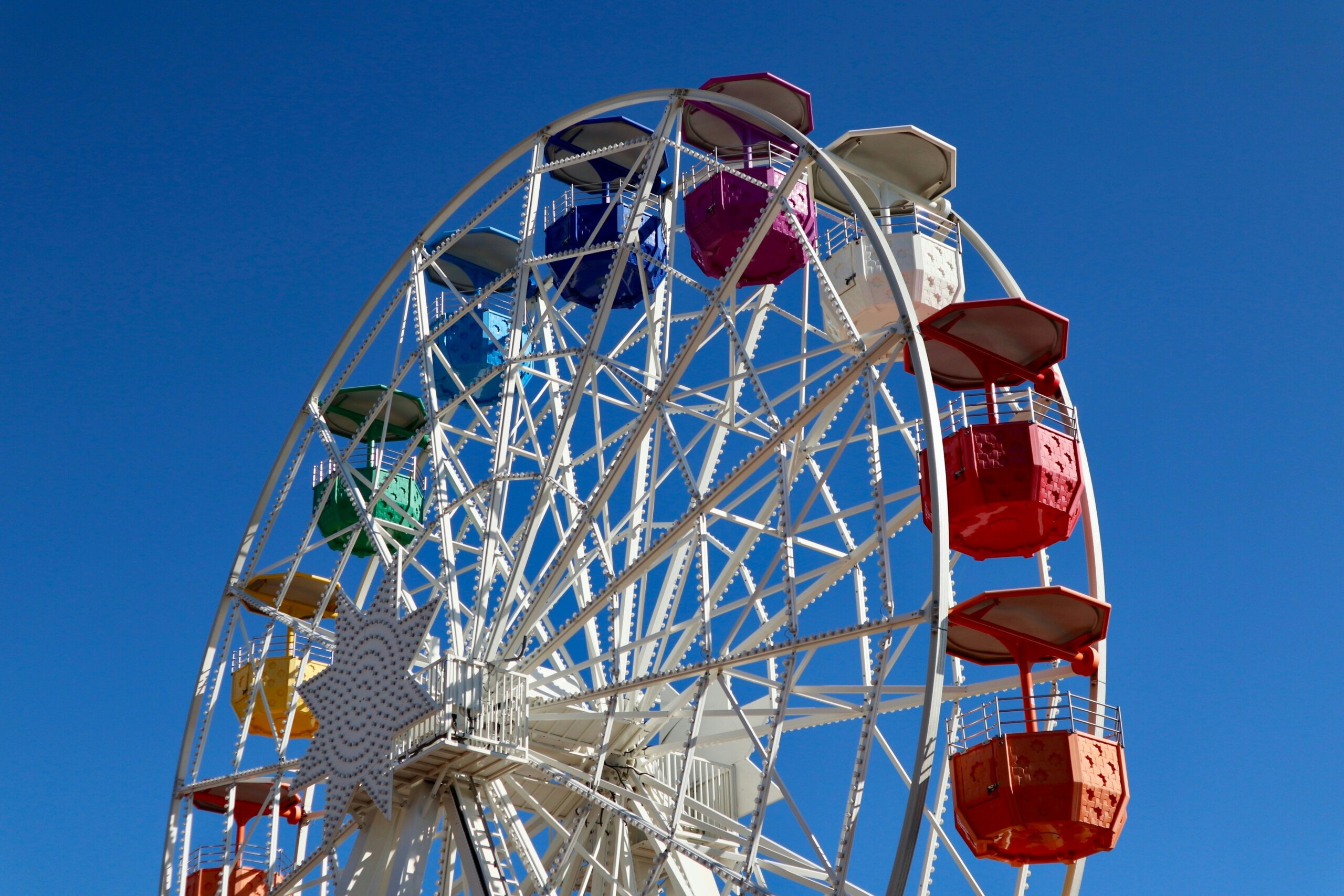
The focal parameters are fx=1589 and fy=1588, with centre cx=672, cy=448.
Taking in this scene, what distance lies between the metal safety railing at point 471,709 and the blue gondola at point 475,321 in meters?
7.34

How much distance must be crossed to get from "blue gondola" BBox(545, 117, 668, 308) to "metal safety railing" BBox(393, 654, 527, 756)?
17.8ft

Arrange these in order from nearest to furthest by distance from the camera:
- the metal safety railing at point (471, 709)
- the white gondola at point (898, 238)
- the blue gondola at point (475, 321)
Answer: the metal safety railing at point (471, 709) → the white gondola at point (898, 238) → the blue gondola at point (475, 321)

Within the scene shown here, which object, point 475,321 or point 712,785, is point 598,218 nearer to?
point 475,321

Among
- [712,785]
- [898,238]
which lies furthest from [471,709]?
[898,238]

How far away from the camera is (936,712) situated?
11.7 m

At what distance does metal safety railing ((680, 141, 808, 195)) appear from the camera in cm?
1800

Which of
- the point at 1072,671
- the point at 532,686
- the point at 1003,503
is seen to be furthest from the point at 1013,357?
the point at 532,686

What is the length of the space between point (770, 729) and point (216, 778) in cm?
726

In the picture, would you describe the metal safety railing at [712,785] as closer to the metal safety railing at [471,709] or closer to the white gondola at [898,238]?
the metal safety railing at [471,709]

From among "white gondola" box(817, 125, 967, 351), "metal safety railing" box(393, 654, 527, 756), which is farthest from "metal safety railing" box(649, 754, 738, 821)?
"white gondola" box(817, 125, 967, 351)

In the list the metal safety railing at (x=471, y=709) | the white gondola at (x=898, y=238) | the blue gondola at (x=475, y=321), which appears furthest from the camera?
the blue gondola at (x=475, y=321)

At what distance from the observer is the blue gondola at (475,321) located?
22766mm

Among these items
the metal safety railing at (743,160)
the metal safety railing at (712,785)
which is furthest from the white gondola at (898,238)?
the metal safety railing at (712,785)

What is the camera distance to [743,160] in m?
18.9
